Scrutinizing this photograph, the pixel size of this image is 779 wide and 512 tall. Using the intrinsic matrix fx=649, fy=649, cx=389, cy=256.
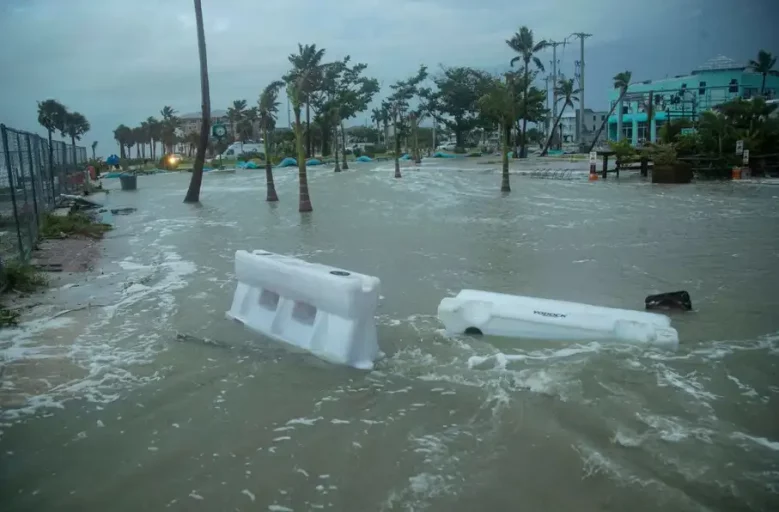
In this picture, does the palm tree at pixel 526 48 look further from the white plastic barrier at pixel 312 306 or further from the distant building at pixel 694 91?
the white plastic barrier at pixel 312 306

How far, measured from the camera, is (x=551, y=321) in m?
6.52

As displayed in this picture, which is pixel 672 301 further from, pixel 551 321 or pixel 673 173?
pixel 673 173

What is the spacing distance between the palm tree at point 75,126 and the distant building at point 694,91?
56.6 metres

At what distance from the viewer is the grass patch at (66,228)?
15.1m

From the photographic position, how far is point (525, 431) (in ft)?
15.0

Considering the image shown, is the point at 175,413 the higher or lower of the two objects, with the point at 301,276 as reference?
lower

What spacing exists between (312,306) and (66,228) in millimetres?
11809

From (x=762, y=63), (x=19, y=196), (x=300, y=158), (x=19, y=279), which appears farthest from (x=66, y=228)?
(x=762, y=63)

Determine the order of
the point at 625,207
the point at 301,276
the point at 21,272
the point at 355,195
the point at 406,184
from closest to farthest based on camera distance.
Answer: the point at 301,276
the point at 21,272
the point at 625,207
the point at 355,195
the point at 406,184

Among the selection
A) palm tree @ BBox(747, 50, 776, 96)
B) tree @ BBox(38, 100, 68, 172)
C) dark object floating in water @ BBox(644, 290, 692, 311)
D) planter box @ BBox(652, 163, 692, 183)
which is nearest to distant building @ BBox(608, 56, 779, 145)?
palm tree @ BBox(747, 50, 776, 96)

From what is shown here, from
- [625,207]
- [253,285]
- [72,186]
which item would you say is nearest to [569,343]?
[253,285]

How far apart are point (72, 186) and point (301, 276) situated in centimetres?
2724

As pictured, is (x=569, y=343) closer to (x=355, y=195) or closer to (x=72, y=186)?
(x=355, y=195)

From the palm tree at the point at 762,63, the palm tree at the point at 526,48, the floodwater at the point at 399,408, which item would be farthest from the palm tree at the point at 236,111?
the floodwater at the point at 399,408
